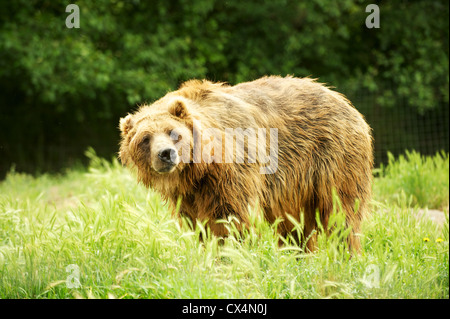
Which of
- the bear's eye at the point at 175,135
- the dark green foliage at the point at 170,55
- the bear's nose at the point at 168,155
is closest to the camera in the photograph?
the bear's nose at the point at 168,155

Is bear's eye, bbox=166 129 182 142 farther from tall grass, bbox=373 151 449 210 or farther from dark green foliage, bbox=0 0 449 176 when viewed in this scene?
dark green foliage, bbox=0 0 449 176

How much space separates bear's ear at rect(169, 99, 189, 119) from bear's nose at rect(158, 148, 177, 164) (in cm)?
33

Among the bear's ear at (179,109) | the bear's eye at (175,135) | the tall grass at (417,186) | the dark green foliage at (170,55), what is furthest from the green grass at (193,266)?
the dark green foliage at (170,55)

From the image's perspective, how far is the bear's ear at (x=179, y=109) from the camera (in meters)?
3.78

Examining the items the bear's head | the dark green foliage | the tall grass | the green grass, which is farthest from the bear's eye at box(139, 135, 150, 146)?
the dark green foliage

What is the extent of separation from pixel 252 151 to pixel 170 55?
6.51 metres

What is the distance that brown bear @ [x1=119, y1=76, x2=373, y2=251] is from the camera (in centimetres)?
379

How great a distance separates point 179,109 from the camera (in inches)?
149

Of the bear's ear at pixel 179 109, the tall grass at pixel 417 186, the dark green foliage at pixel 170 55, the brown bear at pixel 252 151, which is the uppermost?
the dark green foliage at pixel 170 55

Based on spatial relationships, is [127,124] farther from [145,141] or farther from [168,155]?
[168,155]

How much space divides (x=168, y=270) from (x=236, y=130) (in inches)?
49.8

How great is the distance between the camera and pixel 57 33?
9.32m

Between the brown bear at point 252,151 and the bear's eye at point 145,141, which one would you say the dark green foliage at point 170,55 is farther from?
the bear's eye at point 145,141
